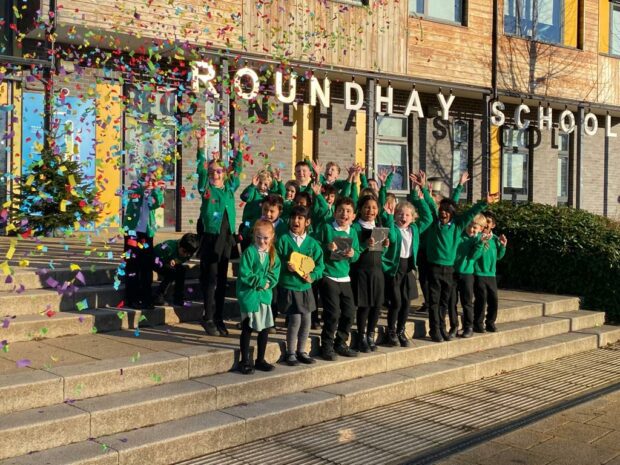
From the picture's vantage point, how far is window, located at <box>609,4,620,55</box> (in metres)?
22.9

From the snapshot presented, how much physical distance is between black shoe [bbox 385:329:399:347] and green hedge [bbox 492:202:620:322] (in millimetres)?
5300

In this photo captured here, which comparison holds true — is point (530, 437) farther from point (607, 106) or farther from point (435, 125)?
point (607, 106)

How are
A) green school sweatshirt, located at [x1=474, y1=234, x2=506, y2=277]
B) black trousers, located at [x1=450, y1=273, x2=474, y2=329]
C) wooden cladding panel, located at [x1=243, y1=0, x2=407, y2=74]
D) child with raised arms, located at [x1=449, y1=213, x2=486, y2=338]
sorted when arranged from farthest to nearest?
wooden cladding panel, located at [x1=243, y1=0, x2=407, y2=74] < green school sweatshirt, located at [x1=474, y1=234, x2=506, y2=277] < child with raised arms, located at [x1=449, y1=213, x2=486, y2=338] < black trousers, located at [x1=450, y1=273, x2=474, y2=329]

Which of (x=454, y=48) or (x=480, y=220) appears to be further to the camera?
(x=454, y=48)

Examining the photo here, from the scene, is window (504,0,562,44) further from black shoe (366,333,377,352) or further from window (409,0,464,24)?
black shoe (366,333,377,352)

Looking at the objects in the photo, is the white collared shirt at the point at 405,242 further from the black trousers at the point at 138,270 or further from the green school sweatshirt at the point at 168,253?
the black trousers at the point at 138,270

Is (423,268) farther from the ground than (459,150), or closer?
closer

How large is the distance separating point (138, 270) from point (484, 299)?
4.35 m

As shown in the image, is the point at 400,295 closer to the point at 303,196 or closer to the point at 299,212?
the point at 303,196

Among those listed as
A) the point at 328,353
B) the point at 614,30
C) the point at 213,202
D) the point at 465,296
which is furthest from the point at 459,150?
the point at 328,353

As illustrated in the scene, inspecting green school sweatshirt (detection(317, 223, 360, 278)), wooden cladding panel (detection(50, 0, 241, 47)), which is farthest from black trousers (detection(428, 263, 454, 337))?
wooden cladding panel (detection(50, 0, 241, 47))

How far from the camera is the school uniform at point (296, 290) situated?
736 centimetres

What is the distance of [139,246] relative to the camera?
8234 mm

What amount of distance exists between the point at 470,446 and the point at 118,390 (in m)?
2.87
